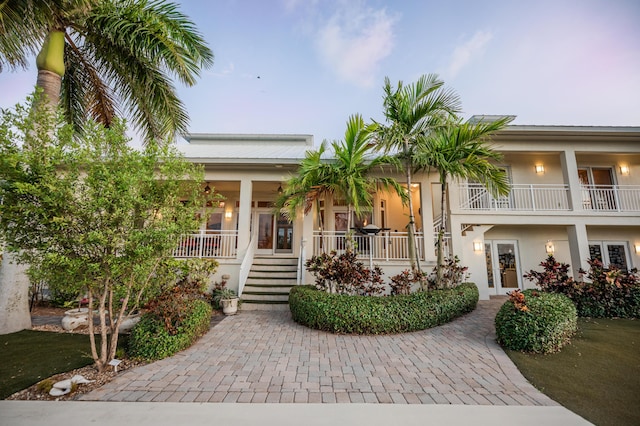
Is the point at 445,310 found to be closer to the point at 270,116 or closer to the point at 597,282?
the point at 597,282

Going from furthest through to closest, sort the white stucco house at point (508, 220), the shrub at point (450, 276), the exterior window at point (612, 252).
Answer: the exterior window at point (612, 252) < the white stucco house at point (508, 220) < the shrub at point (450, 276)

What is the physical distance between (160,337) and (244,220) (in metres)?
5.09

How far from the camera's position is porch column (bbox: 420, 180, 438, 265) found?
9.13 m

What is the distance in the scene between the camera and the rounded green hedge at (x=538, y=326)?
175 inches

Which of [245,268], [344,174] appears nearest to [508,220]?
[344,174]

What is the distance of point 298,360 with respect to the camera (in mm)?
4238

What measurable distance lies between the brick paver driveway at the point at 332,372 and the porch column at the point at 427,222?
139 inches

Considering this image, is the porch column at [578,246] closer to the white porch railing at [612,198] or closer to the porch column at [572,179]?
the porch column at [572,179]

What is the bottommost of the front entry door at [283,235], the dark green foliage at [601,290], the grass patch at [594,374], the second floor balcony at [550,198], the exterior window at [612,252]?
the grass patch at [594,374]

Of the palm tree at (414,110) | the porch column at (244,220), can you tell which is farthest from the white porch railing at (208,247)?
the palm tree at (414,110)

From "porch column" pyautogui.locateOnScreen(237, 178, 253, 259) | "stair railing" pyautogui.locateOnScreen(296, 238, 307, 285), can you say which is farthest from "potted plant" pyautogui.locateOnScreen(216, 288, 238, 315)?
"stair railing" pyautogui.locateOnScreen(296, 238, 307, 285)

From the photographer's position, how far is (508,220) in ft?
30.1

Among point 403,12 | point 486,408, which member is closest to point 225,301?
point 486,408

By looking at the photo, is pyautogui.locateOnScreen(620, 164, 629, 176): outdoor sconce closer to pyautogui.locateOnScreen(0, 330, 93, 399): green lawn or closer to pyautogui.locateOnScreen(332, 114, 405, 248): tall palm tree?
pyautogui.locateOnScreen(332, 114, 405, 248): tall palm tree
